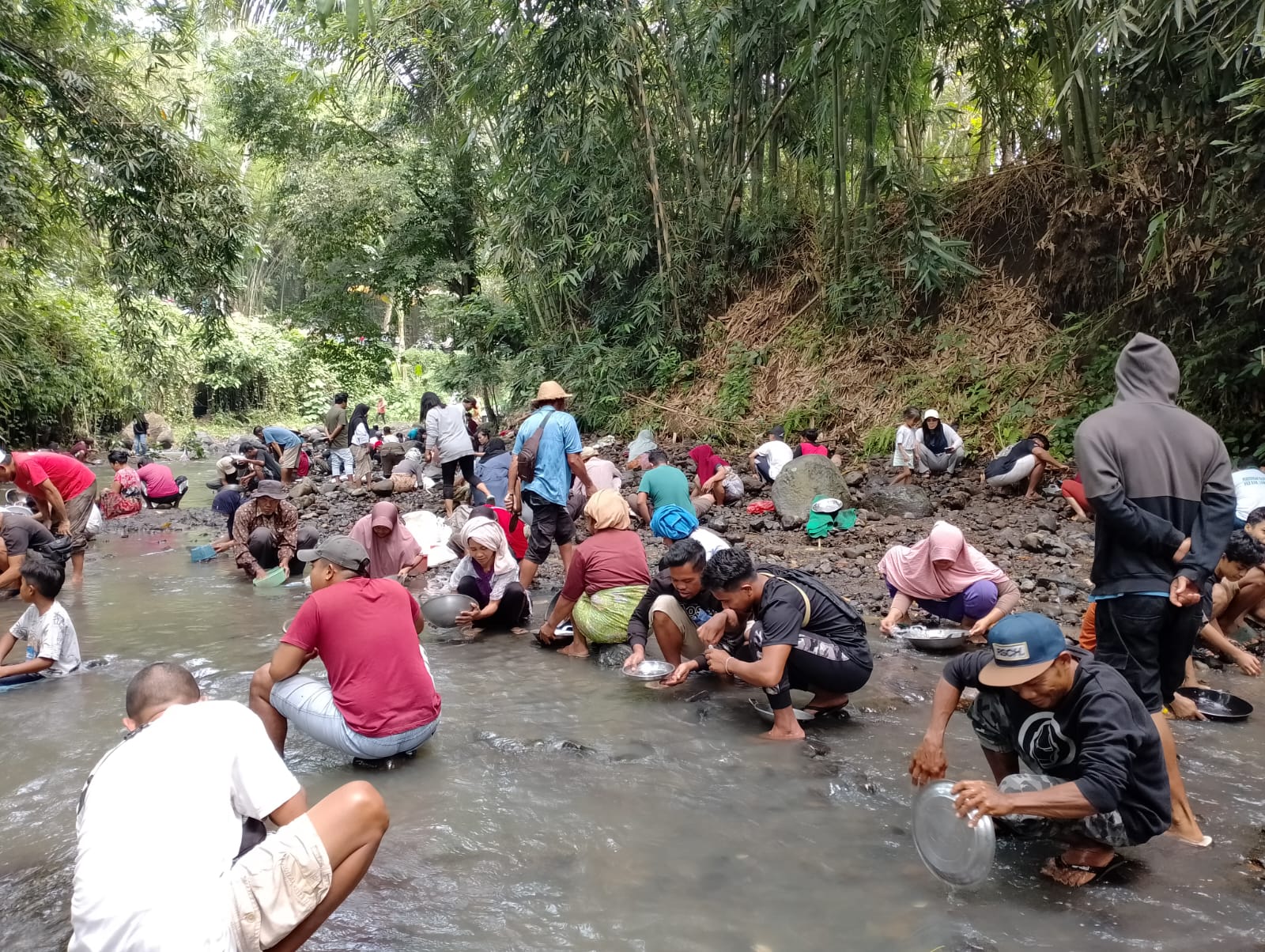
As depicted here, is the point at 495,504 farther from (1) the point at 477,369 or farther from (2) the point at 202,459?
(2) the point at 202,459

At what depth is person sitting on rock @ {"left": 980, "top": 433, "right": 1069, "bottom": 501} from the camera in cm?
928

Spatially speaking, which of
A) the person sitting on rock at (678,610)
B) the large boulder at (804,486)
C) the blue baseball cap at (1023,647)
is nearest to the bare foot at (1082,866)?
the blue baseball cap at (1023,647)

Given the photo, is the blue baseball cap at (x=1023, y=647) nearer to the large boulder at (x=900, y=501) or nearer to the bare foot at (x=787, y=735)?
the bare foot at (x=787, y=735)

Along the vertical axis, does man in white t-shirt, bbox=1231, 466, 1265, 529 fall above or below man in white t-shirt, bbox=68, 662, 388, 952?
above

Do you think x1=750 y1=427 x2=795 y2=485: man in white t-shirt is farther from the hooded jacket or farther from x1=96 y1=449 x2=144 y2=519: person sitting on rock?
x1=96 y1=449 x2=144 y2=519: person sitting on rock

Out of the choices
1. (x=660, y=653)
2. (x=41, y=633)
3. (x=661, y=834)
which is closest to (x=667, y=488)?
(x=660, y=653)

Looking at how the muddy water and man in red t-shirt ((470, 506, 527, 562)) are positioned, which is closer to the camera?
the muddy water

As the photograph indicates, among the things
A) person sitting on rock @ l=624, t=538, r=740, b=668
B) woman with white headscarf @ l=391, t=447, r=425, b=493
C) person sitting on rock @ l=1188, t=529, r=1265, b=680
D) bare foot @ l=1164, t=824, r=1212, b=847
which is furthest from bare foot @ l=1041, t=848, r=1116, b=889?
woman with white headscarf @ l=391, t=447, r=425, b=493

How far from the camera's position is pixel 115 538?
38.8 ft

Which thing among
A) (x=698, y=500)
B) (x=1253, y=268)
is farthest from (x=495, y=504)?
(x=1253, y=268)

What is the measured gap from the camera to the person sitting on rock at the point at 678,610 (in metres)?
5.04

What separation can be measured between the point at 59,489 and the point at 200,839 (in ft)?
27.5

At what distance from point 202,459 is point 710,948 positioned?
74.6ft

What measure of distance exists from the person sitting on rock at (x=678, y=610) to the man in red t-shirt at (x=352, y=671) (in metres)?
1.50
